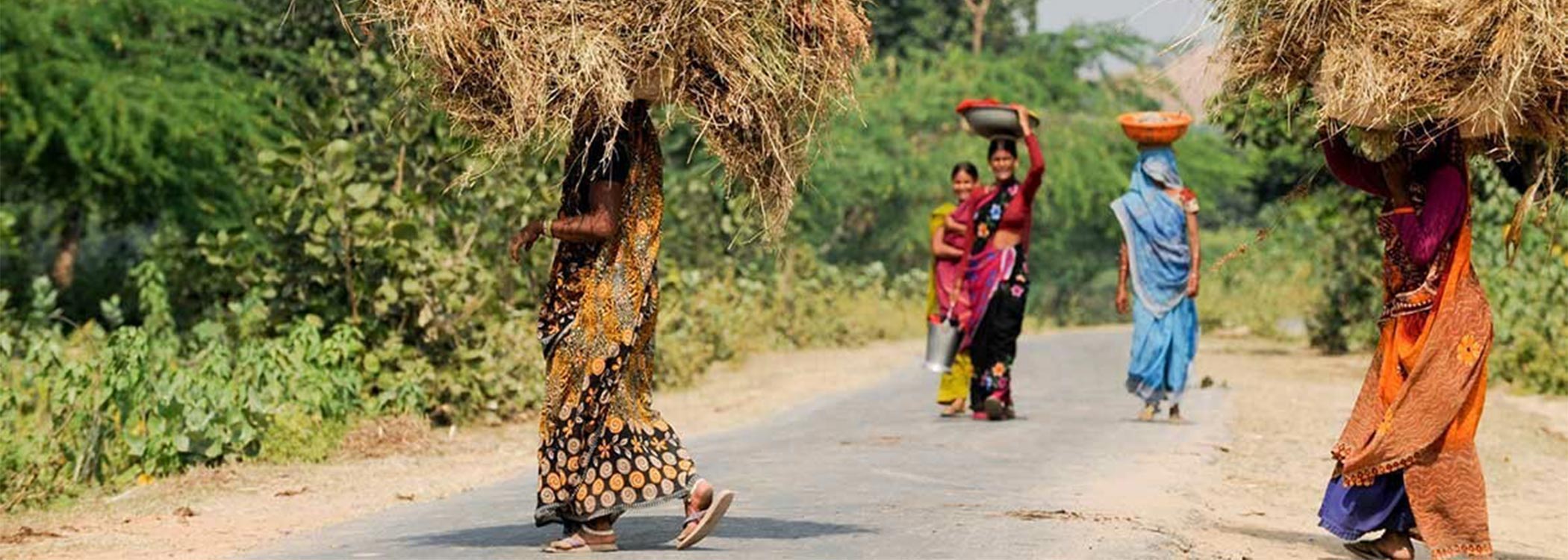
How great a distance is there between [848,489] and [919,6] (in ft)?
131

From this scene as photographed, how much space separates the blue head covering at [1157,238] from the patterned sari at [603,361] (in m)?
7.33

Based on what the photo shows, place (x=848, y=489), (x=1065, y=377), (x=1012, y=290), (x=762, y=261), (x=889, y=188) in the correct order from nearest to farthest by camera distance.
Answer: (x=848, y=489)
(x=1012, y=290)
(x=1065, y=377)
(x=762, y=261)
(x=889, y=188)

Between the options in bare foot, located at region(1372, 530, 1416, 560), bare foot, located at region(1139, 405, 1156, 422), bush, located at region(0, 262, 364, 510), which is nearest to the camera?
bare foot, located at region(1372, 530, 1416, 560)

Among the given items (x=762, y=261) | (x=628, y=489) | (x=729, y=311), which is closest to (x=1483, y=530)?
(x=628, y=489)

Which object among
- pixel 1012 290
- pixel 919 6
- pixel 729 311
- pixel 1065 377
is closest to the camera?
pixel 1012 290

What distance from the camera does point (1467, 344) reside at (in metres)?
8.02

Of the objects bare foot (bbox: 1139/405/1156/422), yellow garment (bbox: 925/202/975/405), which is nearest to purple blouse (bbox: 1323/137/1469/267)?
yellow garment (bbox: 925/202/975/405)

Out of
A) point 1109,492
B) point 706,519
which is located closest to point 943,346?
point 1109,492

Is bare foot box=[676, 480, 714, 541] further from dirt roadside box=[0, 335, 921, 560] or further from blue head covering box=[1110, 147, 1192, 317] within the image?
blue head covering box=[1110, 147, 1192, 317]

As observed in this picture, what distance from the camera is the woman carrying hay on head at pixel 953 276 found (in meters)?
14.9

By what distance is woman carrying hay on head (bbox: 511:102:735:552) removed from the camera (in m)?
7.64

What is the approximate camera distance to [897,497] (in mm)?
9852

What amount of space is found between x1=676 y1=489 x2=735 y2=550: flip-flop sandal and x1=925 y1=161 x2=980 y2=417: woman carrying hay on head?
7.21 m

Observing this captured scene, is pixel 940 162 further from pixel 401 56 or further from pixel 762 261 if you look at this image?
pixel 401 56
